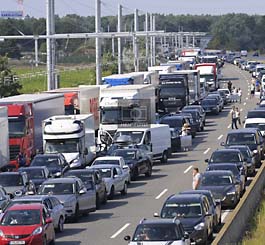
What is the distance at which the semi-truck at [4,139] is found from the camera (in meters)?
45.1

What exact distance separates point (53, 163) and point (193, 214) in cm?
1646

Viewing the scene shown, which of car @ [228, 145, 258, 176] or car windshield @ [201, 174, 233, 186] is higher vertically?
car windshield @ [201, 174, 233, 186]

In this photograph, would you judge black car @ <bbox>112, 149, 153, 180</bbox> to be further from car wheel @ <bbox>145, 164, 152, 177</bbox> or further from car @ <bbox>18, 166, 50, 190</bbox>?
car @ <bbox>18, 166, 50, 190</bbox>

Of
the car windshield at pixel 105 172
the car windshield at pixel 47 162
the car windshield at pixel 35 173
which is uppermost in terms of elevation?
the car windshield at pixel 105 172

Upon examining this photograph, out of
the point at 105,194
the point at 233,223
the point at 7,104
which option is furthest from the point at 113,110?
the point at 233,223

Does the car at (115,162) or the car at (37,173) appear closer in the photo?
the car at (37,173)

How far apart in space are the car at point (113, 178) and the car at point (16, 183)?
2.79 metres

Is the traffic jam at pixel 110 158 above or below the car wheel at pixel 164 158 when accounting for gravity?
above

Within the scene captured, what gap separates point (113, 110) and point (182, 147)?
161 inches

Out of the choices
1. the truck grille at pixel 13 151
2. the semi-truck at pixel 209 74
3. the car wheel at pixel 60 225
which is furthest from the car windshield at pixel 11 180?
the semi-truck at pixel 209 74

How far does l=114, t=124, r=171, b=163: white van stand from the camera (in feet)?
163

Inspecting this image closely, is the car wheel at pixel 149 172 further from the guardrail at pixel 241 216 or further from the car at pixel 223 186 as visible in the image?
the car at pixel 223 186

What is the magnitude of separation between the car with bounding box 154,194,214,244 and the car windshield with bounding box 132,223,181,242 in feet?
6.82

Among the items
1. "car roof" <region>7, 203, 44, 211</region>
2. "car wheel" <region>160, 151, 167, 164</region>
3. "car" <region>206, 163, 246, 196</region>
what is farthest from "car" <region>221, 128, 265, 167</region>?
"car roof" <region>7, 203, 44, 211</region>
